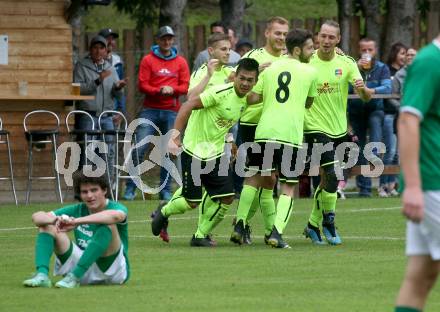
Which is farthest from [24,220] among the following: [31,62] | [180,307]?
[180,307]

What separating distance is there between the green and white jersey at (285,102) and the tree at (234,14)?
12.9 metres

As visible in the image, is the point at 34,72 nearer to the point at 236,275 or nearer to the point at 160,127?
the point at 160,127

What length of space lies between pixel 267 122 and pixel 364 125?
8.64m

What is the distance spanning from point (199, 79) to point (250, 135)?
2.75ft

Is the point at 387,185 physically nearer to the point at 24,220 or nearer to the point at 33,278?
the point at 24,220

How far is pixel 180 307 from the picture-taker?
10148 mm

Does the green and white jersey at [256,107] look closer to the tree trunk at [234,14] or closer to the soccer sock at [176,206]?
the soccer sock at [176,206]

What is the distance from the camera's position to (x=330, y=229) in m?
15.3

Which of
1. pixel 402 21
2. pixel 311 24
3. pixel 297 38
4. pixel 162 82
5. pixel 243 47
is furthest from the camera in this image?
pixel 402 21

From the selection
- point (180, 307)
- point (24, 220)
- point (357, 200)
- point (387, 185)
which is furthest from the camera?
point (387, 185)

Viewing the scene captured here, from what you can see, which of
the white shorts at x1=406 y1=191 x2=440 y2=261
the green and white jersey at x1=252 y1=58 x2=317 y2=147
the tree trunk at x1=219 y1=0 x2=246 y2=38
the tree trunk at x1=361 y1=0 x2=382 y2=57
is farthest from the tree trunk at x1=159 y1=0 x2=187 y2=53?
the white shorts at x1=406 y1=191 x2=440 y2=261

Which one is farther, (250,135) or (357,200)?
(357,200)

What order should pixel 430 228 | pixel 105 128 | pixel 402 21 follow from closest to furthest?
pixel 430 228
pixel 105 128
pixel 402 21

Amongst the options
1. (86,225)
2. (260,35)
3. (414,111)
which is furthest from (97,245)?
(260,35)
